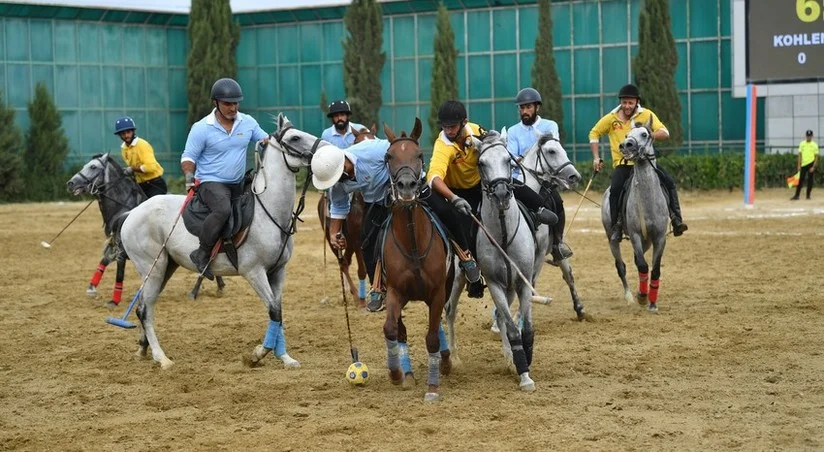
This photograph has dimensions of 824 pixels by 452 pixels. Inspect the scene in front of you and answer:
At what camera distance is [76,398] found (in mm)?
10164

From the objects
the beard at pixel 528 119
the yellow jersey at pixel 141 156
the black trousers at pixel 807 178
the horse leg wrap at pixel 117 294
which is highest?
the beard at pixel 528 119

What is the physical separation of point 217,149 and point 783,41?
23326mm

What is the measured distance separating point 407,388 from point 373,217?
1.60 meters

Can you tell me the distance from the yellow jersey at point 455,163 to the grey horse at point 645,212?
407cm

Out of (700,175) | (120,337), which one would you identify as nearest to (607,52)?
(700,175)

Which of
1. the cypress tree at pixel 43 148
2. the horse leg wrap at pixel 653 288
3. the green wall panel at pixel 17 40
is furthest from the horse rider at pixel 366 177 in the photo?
the green wall panel at pixel 17 40

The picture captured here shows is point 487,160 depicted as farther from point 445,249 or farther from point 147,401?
point 147,401

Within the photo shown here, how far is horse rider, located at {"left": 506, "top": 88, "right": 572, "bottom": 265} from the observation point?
1295 cm

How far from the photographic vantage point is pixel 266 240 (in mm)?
11281

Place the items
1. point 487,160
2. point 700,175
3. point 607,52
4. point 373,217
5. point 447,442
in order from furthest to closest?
1. point 607,52
2. point 700,175
3. point 373,217
4. point 487,160
5. point 447,442

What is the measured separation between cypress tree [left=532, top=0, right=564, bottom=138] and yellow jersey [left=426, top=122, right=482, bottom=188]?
29959mm

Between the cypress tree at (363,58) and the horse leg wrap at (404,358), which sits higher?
the cypress tree at (363,58)

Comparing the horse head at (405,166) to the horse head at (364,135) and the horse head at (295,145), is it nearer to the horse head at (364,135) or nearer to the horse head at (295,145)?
the horse head at (295,145)

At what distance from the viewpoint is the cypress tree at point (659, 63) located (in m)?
37.5
